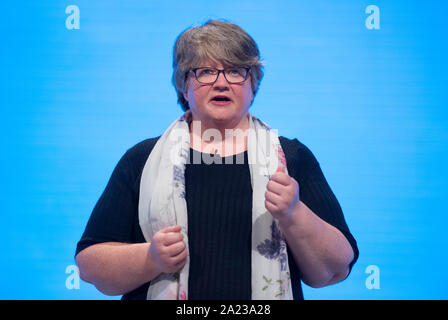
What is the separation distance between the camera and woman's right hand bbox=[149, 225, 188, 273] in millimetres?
700

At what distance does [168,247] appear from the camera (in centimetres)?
70

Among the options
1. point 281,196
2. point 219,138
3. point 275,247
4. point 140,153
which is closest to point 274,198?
point 281,196

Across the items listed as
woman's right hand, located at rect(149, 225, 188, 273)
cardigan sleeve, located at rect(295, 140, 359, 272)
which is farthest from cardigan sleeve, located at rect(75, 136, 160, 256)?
cardigan sleeve, located at rect(295, 140, 359, 272)

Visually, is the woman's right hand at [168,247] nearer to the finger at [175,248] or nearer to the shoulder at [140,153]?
the finger at [175,248]

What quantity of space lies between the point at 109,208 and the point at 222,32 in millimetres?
442

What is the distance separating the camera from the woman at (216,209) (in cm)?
75

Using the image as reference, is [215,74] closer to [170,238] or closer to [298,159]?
[298,159]

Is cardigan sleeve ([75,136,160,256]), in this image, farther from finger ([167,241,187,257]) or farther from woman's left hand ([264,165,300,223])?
woman's left hand ([264,165,300,223])

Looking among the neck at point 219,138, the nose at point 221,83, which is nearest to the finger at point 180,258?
the neck at point 219,138

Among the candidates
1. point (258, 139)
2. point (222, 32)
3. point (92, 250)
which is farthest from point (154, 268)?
point (222, 32)

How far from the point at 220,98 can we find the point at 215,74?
5cm

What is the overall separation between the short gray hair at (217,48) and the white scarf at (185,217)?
175 millimetres

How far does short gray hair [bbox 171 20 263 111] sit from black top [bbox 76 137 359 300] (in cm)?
19
